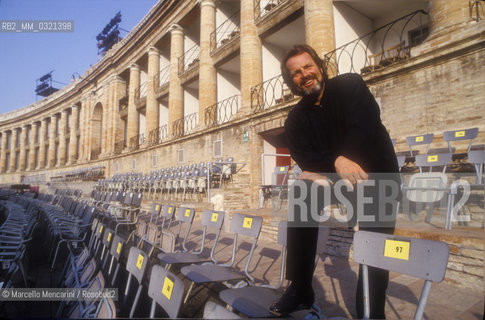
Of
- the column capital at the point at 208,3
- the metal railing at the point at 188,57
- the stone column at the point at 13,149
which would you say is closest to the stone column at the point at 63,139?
the stone column at the point at 13,149

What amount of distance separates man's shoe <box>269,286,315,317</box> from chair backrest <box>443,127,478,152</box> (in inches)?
177

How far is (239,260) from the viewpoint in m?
3.69

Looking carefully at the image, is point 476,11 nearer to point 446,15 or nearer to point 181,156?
point 446,15

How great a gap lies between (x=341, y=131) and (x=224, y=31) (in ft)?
43.1

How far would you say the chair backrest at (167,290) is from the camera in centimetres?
133

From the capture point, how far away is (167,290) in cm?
148

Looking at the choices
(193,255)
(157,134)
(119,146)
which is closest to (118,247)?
(193,255)

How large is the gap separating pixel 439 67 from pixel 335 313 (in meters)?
5.18

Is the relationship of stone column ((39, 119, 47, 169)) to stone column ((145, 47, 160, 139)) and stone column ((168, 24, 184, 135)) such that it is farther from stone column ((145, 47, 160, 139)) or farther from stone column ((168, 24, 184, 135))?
stone column ((168, 24, 184, 135))

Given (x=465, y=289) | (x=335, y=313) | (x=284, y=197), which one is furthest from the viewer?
(x=284, y=197)

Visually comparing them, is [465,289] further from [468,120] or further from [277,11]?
[277,11]

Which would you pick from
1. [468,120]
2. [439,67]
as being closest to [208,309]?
[468,120]

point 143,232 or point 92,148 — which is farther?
point 92,148

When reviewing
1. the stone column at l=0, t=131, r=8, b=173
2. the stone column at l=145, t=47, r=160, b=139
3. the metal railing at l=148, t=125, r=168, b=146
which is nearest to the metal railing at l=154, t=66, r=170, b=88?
the stone column at l=145, t=47, r=160, b=139
